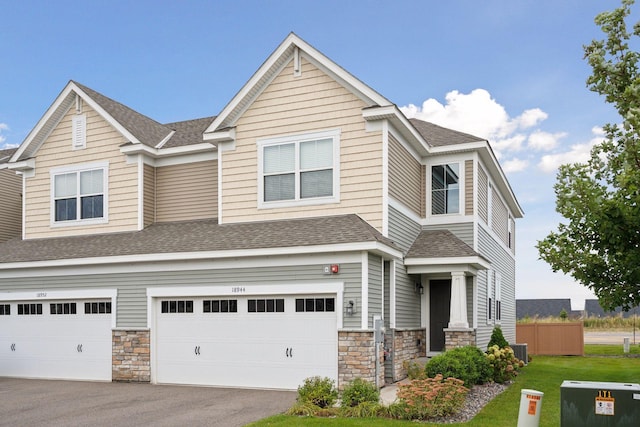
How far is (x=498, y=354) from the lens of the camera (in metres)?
17.6

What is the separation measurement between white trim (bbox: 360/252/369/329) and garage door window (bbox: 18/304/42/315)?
1018 cm

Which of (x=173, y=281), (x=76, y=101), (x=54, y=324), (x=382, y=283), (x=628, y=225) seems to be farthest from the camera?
(x=76, y=101)

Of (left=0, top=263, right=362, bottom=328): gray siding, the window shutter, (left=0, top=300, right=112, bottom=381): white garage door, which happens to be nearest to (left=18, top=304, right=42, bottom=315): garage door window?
(left=0, top=300, right=112, bottom=381): white garage door

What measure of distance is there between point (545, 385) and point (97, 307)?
40.5ft

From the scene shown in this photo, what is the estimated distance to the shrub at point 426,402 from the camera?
468 inches

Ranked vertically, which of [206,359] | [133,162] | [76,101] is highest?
[76,101]

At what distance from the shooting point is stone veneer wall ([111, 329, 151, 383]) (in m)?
17.5

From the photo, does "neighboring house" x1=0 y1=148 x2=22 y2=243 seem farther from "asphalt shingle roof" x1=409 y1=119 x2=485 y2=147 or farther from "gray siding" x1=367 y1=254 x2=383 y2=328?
"gray siding" x1=367 y1=254 x2=383 y2=328

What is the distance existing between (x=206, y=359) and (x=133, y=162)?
22.3ft

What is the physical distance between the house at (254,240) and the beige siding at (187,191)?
0.05 m

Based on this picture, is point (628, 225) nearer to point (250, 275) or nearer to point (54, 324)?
point (250, 275)

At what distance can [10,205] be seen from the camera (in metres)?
24.9

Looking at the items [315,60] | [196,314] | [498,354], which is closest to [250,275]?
[196,314]

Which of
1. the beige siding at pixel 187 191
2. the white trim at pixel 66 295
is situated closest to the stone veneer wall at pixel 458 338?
the beige siding at pixel 187 191
